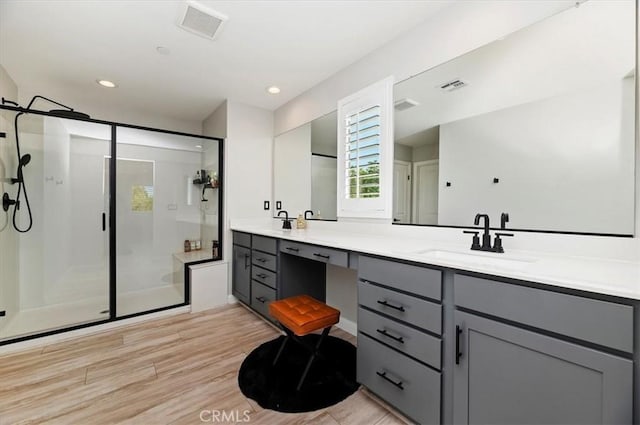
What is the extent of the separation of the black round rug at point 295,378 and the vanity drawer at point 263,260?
2.08 feet

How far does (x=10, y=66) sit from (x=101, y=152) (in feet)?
3.17

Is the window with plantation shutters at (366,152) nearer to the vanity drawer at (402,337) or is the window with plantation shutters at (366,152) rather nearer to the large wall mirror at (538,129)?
the large wall mirror at (538,129)

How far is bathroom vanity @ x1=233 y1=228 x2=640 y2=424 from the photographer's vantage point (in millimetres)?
802

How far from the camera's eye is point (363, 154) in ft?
7.42

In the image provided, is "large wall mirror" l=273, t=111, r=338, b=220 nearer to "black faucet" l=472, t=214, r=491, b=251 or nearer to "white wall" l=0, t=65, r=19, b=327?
"black faucet" l=472, t=214, r=491, b=251

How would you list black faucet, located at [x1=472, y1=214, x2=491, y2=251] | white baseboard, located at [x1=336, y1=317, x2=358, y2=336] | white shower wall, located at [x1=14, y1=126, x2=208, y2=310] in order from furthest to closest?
white shower wall, located at [x1=14, y1=126, x2=208, y2=310], white baseboard, located at [x1=336, y1=317, x2=358, y2=336], black faucet, located at [x1=472, y1=214, x2=491, y2=251]

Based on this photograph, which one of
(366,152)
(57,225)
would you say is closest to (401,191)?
(366,152)

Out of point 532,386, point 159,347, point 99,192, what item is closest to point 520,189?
point 532,386

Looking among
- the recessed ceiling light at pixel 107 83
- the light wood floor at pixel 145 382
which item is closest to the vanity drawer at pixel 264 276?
the light wood floor at pixel 145 382

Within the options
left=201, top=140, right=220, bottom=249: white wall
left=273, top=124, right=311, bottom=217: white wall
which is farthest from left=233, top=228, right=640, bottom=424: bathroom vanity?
left=201, top=140, right=220, bottom=249: white wall

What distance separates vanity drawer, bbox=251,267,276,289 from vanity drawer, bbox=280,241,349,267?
0.29 meters

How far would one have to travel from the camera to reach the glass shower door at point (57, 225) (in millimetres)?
2369

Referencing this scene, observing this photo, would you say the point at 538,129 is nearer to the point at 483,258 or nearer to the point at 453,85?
the point at 453,85

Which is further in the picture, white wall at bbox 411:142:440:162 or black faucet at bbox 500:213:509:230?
white wall at bbox 411:142:440:162
